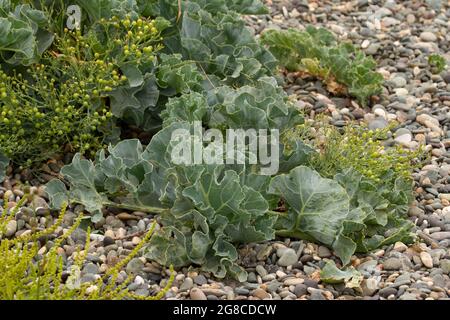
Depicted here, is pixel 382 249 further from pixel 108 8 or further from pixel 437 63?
pixel 437 63

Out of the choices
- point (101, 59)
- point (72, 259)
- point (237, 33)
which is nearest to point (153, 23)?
point (101, 59)

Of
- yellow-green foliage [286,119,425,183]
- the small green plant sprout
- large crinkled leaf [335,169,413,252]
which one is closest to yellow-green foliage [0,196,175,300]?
large crinkled leaf [335,169,413,252]

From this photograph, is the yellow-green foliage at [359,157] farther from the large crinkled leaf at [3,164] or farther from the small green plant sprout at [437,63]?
the large crinkled leaf at [3,164]

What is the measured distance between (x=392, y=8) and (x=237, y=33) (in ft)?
6.53

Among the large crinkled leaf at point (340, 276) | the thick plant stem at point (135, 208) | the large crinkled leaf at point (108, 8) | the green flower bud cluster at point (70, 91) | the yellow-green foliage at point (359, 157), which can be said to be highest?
the large crinkled leaf at point (108, 8)

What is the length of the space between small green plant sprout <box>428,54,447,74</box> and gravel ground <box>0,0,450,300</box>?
41 mm

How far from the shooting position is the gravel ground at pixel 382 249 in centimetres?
368

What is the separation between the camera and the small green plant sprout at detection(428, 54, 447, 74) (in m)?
5.60

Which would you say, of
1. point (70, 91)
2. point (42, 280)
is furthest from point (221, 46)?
point (42, 280)

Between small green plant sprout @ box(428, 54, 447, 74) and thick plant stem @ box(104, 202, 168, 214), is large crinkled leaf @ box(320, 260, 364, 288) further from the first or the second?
small green plant sprout @ box(428, 54, 447, 74)

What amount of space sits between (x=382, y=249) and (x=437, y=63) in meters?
2.04

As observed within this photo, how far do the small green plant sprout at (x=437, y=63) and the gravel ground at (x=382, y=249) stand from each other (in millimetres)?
41

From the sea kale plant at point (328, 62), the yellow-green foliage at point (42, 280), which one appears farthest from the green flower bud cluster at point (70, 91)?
the sea kale plant at point (328, 62)

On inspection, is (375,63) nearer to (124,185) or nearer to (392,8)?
(392,8)
